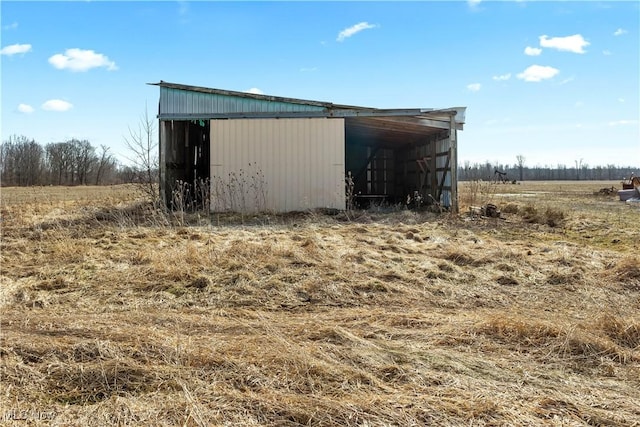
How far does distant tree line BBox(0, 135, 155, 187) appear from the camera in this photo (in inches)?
2053

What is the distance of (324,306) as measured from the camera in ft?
13.4

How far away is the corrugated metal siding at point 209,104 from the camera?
11826 millimetres

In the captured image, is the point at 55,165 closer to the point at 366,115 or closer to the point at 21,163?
the point at 21,163

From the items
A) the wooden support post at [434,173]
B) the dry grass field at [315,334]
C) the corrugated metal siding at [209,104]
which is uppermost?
the corrugated metal siding at [209,104]

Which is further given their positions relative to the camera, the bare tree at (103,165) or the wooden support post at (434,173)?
the bare tree at (103,165)

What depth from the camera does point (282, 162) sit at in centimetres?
1166

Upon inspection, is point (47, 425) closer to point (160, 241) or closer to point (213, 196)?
point (160, 241)

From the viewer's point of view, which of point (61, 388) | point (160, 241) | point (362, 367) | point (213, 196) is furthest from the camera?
point (213, 196)

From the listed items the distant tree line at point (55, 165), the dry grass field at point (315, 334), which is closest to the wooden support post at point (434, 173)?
the dry grass field at point (315, 334)

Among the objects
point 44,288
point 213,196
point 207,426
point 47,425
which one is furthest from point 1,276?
point 213,196

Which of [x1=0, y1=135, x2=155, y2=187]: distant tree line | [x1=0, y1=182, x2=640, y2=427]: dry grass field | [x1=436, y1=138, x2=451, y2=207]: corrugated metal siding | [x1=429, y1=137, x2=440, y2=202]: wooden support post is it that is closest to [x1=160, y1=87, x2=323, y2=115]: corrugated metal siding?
[x1=436, y1=138, x2=451, y2=207]: corrugated metal siding

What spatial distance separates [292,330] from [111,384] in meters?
1.28

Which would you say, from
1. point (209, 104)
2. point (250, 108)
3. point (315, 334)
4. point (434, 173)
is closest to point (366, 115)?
point (250, 108)

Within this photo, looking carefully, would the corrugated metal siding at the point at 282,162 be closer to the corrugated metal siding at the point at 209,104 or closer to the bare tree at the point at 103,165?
the corrugated metal siding at the point at 209,104
